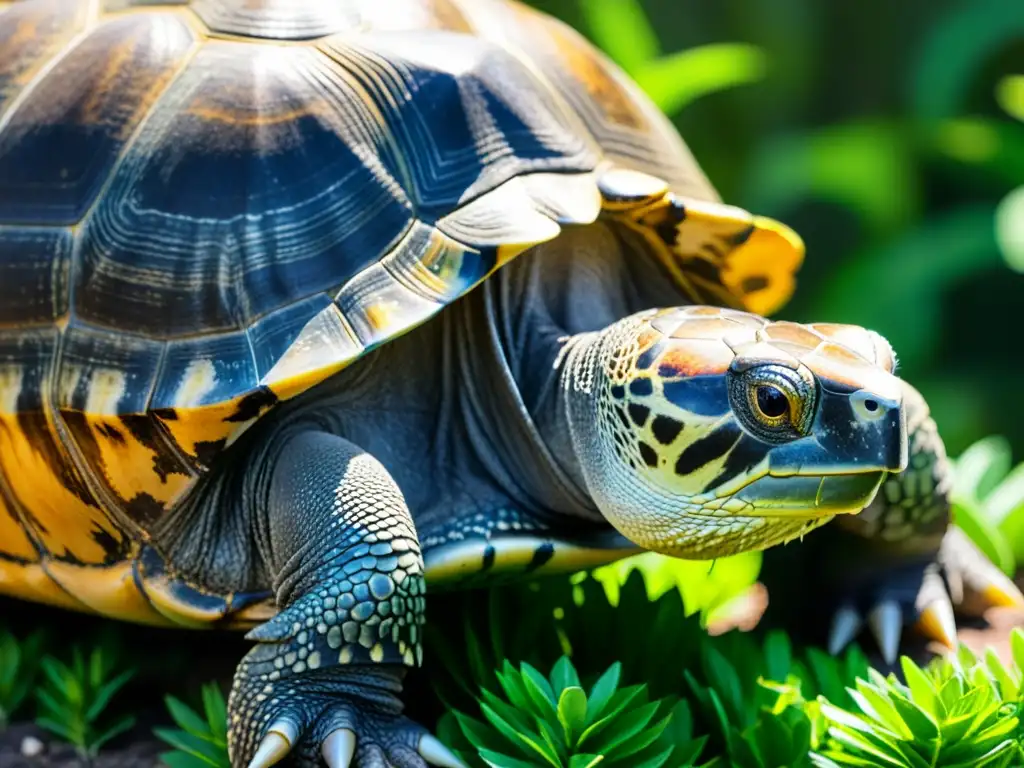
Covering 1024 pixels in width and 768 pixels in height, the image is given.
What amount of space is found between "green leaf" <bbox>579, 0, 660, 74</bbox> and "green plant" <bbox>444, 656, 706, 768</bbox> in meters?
4.15

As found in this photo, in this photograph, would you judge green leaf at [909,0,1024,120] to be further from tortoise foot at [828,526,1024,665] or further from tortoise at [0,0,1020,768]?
tortoise at [0,0,1020,768]

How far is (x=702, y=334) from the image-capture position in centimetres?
189

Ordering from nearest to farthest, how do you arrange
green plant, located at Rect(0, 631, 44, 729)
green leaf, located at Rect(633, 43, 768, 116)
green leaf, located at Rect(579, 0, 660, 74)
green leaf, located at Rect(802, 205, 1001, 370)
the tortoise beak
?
the tortoise beak
green plant, located at Rect(0, 631, 44, 729)
green leaf, located at Rect(633, 43, 768, 116)
green leaf, located at Rect(579, 0, 660, 74)
green leaf, located at Rect(802, 205, 1001, 370)

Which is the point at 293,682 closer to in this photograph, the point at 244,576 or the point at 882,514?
the point at 244,576

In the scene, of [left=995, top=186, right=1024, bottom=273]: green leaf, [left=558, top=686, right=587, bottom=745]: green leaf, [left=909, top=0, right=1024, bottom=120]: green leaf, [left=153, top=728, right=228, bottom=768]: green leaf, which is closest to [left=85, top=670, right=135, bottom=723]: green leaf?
[left=153, top=728, right=228, bottom=768]: green leaf

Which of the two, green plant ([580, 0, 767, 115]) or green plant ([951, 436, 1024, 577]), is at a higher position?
green plant ([580, 0, 767, 115])

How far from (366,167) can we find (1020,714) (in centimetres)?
→ 153

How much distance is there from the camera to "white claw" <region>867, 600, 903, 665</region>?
95.5 inches

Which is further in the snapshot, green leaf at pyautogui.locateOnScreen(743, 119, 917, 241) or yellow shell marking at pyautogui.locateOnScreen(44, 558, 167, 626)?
green leaf at pyautogui.locateOnScreen(743, 119, 917, 241)

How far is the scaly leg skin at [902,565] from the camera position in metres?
2.38

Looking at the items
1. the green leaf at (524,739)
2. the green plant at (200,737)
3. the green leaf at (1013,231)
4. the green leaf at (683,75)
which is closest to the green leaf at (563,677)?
the green leaf at (524,739)

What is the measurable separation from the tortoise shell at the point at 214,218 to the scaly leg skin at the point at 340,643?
237 millimetres

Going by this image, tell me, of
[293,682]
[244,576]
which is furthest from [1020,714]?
[244,576]

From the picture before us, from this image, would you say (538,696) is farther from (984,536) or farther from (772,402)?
(984,536)
